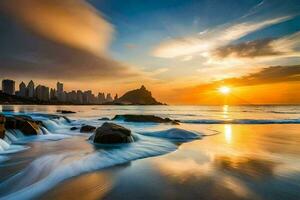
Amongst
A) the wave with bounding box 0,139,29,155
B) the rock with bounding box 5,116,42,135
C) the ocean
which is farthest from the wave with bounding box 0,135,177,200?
the rock with bounding box 5,116,42,135

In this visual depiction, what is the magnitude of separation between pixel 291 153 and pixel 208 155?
12.9 feet

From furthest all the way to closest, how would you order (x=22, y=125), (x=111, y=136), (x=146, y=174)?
(x=22, y=125), (x=111, y=136), (x=146, y=174)

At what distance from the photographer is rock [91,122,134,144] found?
13.1 meters

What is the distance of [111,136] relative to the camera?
43.1 ft

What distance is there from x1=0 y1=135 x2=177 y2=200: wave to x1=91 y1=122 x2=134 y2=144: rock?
1.58m

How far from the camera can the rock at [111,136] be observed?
13089mm

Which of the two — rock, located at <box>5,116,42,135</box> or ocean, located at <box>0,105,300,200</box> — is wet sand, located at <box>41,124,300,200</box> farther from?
rock, located at <box>5,116,42,135</box>

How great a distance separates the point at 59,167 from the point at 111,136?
5.34 meters

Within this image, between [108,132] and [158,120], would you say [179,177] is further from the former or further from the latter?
[158,120]

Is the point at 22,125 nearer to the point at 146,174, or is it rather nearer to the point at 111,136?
the point at 111,136

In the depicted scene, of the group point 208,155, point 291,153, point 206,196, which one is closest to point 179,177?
point 206,196

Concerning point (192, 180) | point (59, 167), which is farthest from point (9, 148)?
point (192, 180)

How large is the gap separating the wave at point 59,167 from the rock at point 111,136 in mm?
1579

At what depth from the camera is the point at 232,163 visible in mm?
8844
